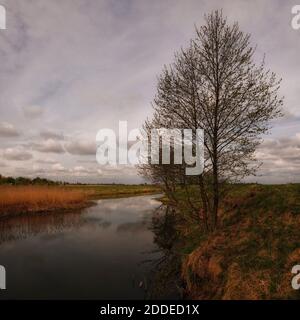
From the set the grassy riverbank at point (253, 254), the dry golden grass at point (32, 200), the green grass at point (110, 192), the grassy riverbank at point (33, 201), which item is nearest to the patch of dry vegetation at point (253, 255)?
the grassy riverbank at point (253, 254)

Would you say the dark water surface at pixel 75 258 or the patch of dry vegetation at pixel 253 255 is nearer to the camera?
the patch of dry vegetation at pixel 253 255

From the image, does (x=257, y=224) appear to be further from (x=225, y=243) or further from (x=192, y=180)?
(x=192, y=180)

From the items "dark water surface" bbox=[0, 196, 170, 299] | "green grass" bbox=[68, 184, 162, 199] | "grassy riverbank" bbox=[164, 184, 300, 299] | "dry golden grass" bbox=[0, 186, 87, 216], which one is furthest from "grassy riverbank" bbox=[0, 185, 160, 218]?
"green grass" bbox=[68, 184, 162, 199]

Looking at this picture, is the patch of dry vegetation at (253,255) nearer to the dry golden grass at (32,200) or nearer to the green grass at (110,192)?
the dry golden grass at (32,200)

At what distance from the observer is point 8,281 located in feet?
38.9

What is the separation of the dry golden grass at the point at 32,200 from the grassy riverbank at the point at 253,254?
22.8 metres

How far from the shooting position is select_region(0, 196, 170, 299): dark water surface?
10898mm

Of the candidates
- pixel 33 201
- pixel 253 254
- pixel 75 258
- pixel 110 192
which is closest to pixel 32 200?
pixel 33 201

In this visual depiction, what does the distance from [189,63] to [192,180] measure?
18.9 ft

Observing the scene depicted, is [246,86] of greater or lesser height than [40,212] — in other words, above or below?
above

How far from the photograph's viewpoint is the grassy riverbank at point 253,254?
754 cm

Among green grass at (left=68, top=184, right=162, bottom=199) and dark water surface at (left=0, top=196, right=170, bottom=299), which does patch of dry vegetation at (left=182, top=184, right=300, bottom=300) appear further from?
green grass at (left=68, top=184, right=162, bottom=199)
